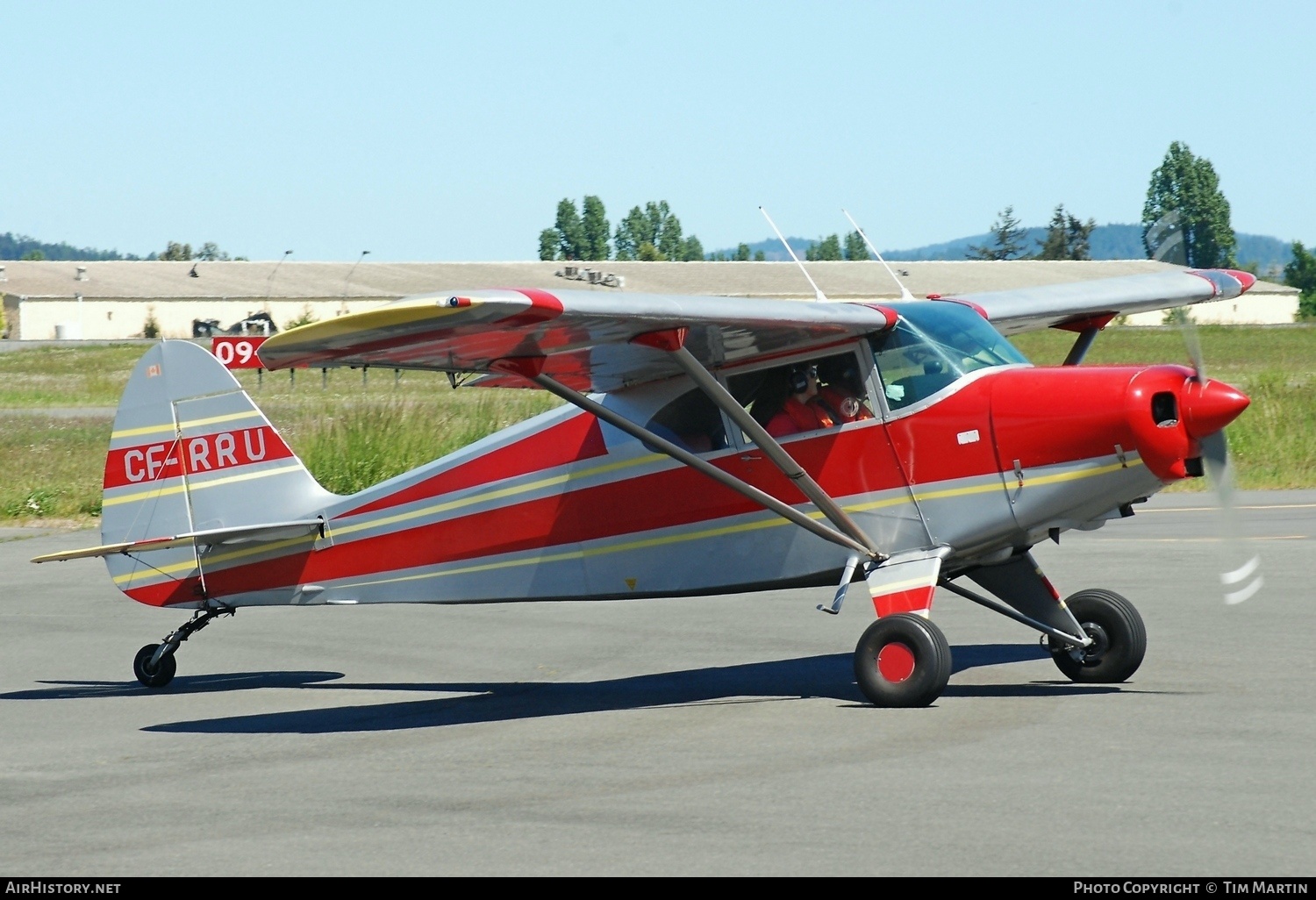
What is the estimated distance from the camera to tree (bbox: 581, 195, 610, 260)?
575 feet

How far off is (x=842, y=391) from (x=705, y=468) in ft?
3.32

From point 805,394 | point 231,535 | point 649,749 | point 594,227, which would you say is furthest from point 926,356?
point 594,227

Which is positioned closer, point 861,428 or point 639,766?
point 639,766

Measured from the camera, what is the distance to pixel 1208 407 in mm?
8734

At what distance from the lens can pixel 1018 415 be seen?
30.7 feet

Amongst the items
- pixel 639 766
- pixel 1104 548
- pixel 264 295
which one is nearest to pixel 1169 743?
pixel 639 766

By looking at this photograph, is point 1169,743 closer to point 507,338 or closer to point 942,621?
point 507,338

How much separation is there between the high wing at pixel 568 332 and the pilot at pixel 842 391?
178 millimetres

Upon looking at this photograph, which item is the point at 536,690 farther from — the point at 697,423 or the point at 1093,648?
the point at 1093,648

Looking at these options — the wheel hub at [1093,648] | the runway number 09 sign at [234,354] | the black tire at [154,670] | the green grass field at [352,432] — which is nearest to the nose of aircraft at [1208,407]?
the wheel hub at [1093,648]

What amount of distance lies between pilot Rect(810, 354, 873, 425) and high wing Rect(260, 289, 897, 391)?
178 mm

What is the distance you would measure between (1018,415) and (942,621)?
4.37 m

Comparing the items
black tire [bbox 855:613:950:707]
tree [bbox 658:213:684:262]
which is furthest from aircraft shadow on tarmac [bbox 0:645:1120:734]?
tree [bbox 658:213:684:262]

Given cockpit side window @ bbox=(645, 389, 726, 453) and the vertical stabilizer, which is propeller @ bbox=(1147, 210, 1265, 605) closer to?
cockpit side window @ bbox=(645, 389, 726, 453)
